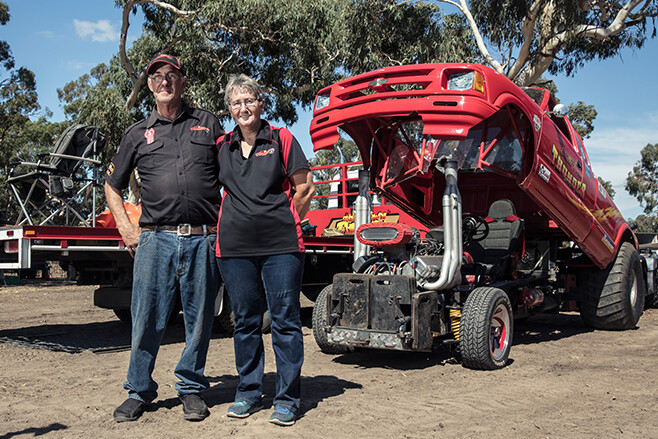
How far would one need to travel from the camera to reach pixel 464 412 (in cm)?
418

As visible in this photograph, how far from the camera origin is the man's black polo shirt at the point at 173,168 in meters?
3.88

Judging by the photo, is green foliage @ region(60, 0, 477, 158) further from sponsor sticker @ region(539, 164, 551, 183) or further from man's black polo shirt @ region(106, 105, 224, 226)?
man's black polo shirt @ region(106, 105, 224, 226)

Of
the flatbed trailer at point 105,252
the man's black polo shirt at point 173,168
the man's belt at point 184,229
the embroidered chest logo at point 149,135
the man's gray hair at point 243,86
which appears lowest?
the flatbed trailer at point 105,252

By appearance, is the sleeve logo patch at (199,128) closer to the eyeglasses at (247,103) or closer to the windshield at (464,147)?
the eyeglasses at (247,103)

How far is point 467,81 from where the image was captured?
5.41 m

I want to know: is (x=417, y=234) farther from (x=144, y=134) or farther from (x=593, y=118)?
(x=593, y=118)

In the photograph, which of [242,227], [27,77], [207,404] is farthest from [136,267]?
[27,77]

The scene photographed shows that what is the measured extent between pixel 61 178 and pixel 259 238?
5738 mm

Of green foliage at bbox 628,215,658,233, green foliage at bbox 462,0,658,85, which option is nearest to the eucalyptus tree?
green foliage at bbox 462,0,658,85

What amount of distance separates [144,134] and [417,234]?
10.5ft

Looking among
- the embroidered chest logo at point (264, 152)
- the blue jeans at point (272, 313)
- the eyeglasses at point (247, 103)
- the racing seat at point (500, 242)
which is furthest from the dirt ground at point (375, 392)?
the eyeglasses at point (247, 103)

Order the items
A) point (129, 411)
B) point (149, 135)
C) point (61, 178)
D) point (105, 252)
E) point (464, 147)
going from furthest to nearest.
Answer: point (61, 178) < point (464, 147) < point (105, 252) < point (149, 135) < point (129, 411)

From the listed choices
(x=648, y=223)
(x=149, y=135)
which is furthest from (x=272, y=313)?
(x=648, y=223)

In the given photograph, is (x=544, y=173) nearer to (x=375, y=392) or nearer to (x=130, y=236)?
(x=375, y=392)
